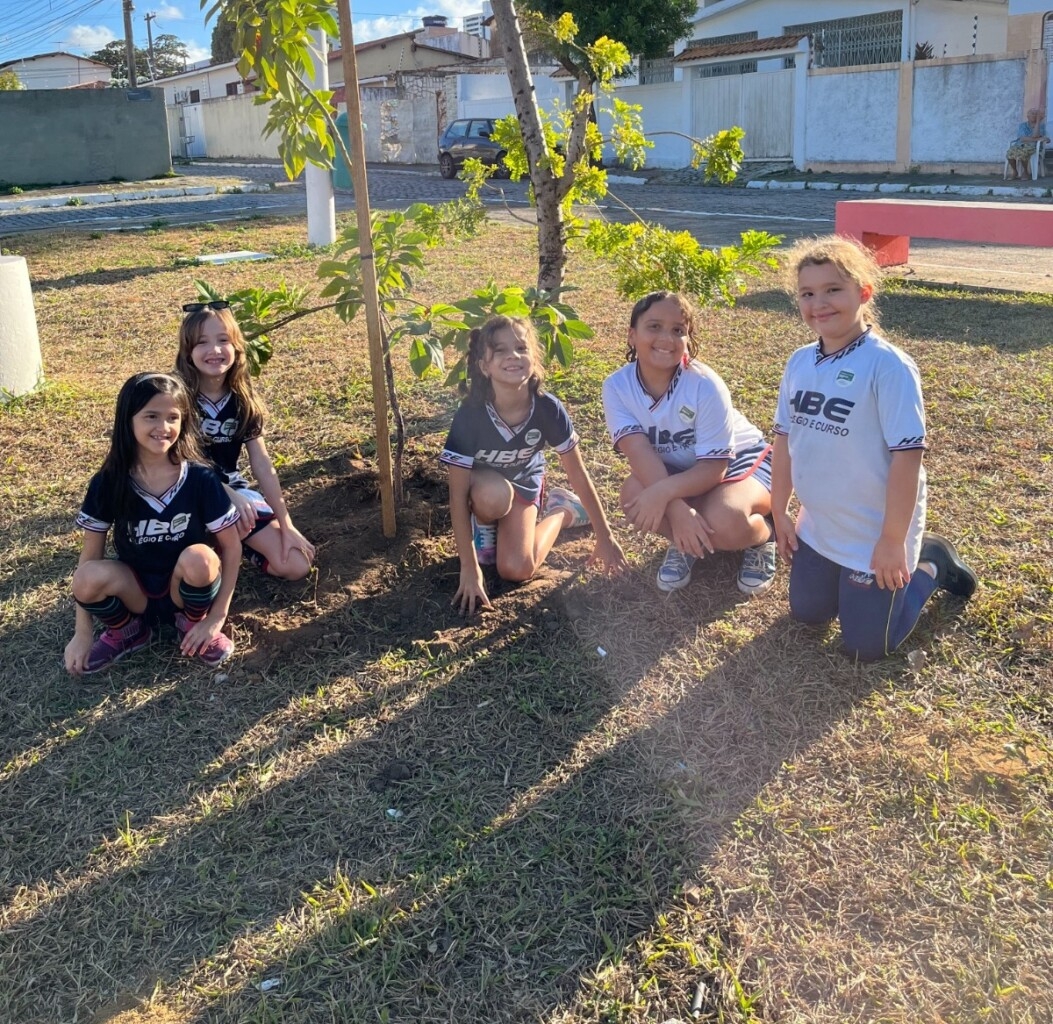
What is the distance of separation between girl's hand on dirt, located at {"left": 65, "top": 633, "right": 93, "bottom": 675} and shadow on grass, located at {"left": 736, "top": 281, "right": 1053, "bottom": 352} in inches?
193

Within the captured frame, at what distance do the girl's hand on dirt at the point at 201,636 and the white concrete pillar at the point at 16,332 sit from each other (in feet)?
10.9

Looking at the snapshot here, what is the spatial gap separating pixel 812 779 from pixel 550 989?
88 cm

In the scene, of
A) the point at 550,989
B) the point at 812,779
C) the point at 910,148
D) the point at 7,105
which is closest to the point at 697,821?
the point at 812,779

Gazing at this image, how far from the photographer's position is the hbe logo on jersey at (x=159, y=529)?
298 centimetres

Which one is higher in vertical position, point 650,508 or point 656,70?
point 656,70

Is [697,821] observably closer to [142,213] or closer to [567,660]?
[567,660]

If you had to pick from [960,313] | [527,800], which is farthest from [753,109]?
[527,800]

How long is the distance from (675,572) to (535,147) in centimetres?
208

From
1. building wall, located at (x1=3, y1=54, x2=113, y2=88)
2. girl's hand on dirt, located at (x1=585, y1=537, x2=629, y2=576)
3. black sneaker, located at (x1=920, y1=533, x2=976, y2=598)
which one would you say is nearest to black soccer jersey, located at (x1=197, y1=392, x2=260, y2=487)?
girl's hand on dirt, located at (x1=585, y1=537, x2=629, y2=576)

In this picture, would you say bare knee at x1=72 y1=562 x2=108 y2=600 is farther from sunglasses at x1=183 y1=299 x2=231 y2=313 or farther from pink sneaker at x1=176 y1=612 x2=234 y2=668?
sunglasses at x1=183 y1=299 x2=231 y2=313

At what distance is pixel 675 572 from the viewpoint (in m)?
3.39

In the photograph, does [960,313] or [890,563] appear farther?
[960,313]

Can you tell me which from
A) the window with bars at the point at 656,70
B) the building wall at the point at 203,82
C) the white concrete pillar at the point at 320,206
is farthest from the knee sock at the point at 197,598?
the building wall at the point at 203,82

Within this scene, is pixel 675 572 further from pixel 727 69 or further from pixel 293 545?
pixel 727 69
